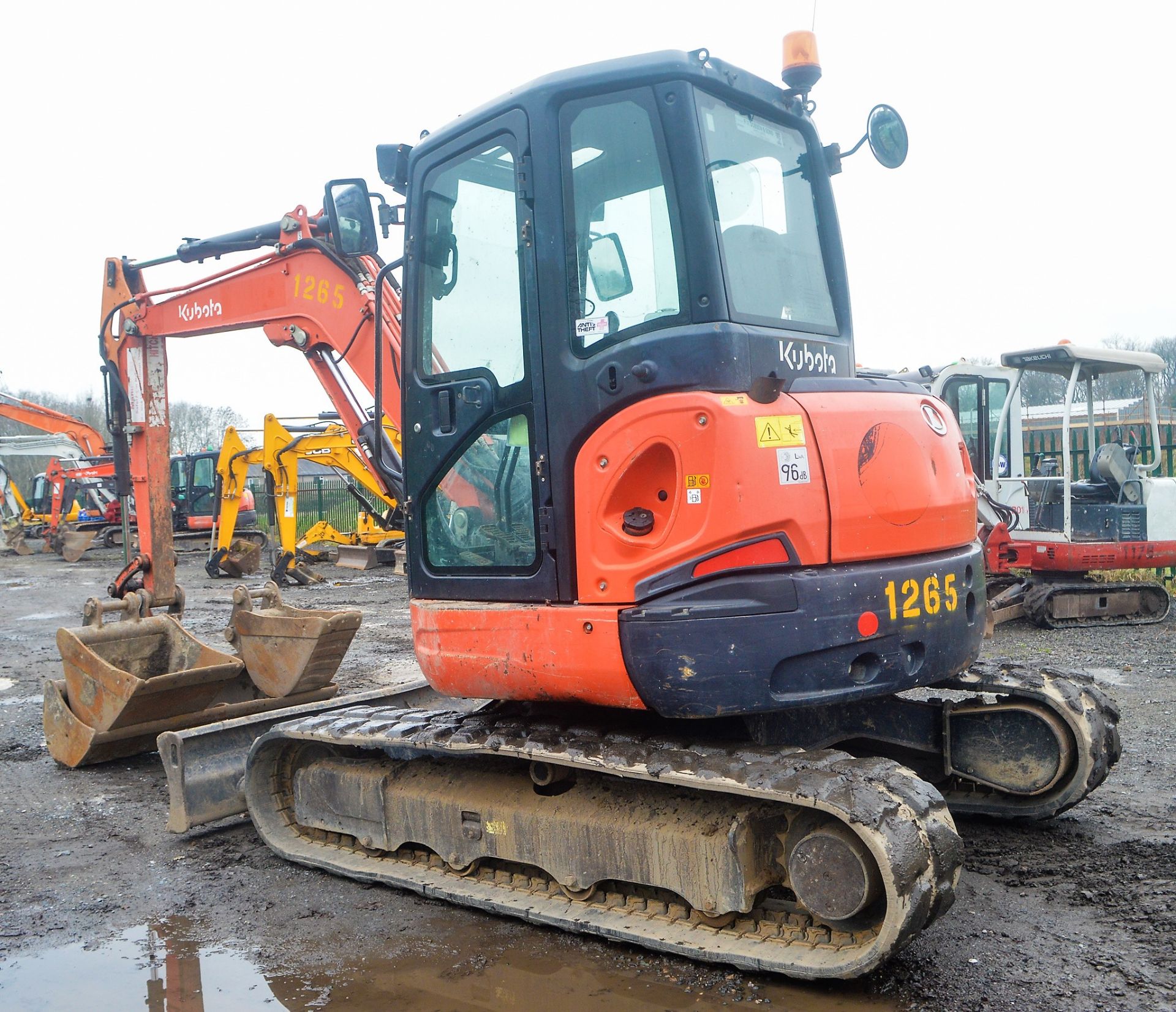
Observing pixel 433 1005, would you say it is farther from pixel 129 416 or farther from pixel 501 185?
pixel 129 416

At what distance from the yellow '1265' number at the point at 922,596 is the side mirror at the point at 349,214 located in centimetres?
253

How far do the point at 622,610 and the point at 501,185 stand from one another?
1.61 meters

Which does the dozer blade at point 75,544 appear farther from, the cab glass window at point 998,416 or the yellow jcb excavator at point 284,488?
the cab glass window at point 998,416

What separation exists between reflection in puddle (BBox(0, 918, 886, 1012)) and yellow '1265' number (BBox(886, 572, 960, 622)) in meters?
1.17

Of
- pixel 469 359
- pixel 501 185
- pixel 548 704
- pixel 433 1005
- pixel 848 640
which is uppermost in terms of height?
pixel 501 185

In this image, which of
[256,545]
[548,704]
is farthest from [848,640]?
[256,545]

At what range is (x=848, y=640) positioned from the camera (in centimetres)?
329

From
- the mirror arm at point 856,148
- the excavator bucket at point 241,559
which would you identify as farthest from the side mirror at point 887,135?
the excavator bucket at point 241,559

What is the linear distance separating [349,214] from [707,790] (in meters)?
2.68

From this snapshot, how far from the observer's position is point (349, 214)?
4.29 m

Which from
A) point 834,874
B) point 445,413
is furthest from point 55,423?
point 834,874

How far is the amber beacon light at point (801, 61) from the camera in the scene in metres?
3.72

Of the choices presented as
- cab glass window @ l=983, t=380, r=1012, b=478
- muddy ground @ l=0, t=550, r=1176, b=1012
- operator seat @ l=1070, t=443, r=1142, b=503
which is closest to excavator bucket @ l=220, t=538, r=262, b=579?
cab glass window @ l=983, t=380, r=1012, b=478

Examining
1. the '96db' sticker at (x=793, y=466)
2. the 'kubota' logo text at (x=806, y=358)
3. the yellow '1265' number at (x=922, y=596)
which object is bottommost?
the yellow '1265' number at (x=922, y=596)
